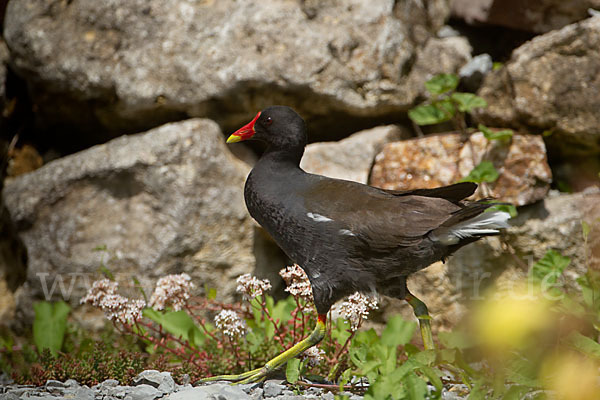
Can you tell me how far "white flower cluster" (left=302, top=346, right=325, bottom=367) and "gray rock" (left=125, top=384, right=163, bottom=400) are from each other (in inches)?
29.6

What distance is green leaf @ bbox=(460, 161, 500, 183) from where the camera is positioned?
12.3 feet

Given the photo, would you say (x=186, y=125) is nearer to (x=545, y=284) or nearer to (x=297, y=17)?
(x=297, y=17)

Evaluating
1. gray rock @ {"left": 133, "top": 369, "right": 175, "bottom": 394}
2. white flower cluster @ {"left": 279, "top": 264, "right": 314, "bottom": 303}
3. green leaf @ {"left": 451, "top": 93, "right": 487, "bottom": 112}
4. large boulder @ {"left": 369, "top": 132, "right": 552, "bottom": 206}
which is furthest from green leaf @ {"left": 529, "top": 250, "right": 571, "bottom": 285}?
gray rock @ {"left": 133, "top": 369, "right": 175, "bottom": 394}

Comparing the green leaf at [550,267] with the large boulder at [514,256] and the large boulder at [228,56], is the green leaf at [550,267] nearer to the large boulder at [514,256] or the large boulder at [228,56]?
the large boulder at [514,256]

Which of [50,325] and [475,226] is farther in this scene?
[50,325]

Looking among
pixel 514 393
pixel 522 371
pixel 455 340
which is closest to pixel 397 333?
pixel 455 340

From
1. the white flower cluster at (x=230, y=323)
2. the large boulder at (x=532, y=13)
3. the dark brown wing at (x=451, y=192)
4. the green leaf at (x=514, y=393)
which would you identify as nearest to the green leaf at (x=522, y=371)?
the green leaf at (x=514, y=393)

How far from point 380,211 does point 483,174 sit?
47.6 inches

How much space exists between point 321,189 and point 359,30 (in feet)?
5.98

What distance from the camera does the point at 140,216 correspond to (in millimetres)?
4254

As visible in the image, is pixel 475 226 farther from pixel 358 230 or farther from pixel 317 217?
pixel 317 217

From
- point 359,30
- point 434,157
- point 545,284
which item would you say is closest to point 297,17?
point 359,30

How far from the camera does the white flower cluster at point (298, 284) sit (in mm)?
3117

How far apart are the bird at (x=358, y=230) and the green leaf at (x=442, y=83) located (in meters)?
Result: 1.24
